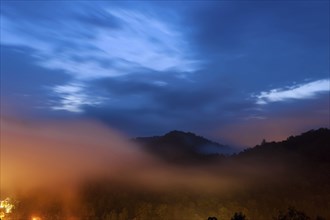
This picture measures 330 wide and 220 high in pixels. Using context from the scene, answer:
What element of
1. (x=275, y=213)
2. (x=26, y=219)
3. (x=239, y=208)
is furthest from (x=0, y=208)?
(x=275, y=213)

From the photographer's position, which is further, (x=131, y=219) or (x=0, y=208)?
(x=131, y=219)

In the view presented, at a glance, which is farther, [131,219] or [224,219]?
[131,219]

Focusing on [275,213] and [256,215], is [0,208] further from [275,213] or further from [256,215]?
[275,213]

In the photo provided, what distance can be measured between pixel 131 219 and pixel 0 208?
79.3 meters

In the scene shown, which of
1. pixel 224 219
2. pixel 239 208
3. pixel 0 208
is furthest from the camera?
pixel 239 208

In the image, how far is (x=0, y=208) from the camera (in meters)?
127

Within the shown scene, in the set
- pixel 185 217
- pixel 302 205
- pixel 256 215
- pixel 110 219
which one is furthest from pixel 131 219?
pixel 302 205

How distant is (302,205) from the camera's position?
19975cm

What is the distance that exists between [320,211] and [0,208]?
431ft

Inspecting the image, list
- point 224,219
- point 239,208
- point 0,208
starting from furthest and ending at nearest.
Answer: point 239,208 < point 224,219 < point 0,208

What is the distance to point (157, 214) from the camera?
7795 inches

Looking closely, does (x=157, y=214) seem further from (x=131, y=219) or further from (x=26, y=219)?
(x=26, y=219)

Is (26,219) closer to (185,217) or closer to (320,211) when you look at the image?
(185,217)

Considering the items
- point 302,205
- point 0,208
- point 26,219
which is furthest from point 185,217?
point 0,208
